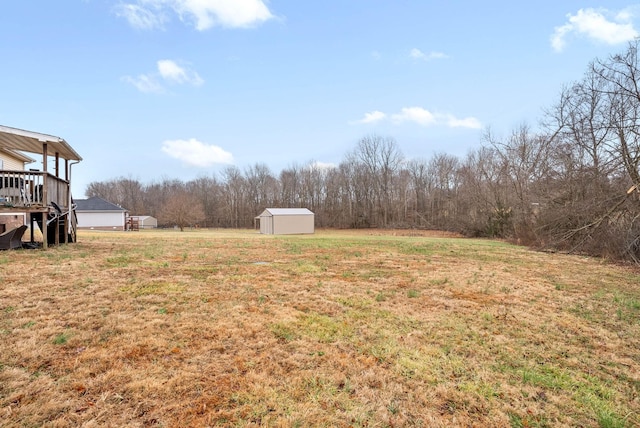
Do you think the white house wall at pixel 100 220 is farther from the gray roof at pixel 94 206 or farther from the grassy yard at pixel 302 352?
the grassy yard at pixel 302 352

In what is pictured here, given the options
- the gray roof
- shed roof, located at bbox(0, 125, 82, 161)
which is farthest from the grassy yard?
the gray roof

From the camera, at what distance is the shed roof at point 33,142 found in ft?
26.5

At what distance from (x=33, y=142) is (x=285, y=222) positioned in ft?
79.7

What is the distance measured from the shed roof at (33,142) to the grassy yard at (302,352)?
404 cm

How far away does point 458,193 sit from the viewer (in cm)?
3934

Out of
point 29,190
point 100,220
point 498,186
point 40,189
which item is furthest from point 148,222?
point 498,186

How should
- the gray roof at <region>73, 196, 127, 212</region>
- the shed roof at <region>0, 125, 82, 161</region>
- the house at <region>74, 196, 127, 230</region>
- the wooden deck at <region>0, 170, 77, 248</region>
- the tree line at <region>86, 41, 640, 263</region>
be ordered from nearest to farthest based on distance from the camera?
the wooden deck at <region>0, 170, 77, 248</region>
the shed roof at <region>0, 125, 82, 161</region>
the tree line at <region>86, 41, 640, 263</region>
the house at <region>74, 196, 127, 230</region>
the gray roof at <region>73, 196, 127, 212</region>

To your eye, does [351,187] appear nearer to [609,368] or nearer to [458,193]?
[458,193]

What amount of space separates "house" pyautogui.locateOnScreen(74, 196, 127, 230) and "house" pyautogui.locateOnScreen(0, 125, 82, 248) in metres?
26.4

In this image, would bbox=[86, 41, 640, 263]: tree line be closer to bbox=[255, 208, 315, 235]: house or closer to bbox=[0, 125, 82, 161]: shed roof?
bbox=[255, 208, 315, 235]: house

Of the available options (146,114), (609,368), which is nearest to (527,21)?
(609,368)

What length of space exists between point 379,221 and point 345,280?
126 ft

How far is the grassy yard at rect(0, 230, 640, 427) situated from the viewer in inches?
85.1

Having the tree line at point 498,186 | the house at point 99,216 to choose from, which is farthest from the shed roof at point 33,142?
the house at point 99,216
